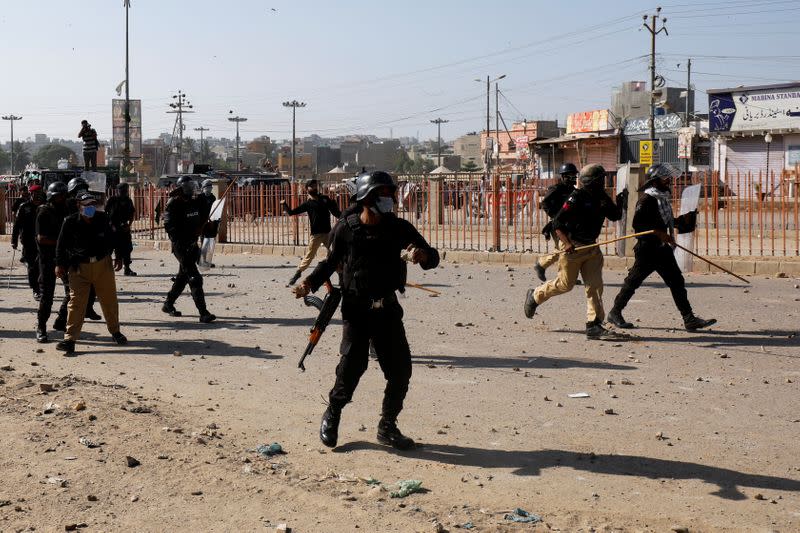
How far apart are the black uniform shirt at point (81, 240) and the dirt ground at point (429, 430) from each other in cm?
97

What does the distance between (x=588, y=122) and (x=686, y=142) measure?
58.2 feet

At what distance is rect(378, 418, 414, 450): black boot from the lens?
625 cm

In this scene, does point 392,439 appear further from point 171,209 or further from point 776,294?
point 776,294

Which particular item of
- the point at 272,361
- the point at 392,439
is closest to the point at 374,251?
the point at 392,439

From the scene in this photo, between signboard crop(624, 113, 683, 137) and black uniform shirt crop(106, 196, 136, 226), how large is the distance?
42931 mm

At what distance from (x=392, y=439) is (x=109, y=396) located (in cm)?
262

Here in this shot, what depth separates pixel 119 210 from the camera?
16531 millimetres

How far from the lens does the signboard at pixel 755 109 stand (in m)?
43.6

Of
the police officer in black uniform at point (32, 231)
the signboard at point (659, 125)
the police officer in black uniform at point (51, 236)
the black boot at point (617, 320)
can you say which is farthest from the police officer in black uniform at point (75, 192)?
the signboard at point (659, 125)

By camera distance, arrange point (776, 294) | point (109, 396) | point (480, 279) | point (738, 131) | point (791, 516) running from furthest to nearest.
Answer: point (738, 131), point (480, 279), point (776, 294), point (109, 396), point (791, 516)

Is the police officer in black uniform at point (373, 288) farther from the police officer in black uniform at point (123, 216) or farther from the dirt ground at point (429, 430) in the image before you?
the police officer in black uniform at point (123, 216)

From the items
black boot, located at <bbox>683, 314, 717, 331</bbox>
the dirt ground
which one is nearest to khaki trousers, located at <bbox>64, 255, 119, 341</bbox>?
the dirt ground

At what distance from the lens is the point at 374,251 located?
6.18m

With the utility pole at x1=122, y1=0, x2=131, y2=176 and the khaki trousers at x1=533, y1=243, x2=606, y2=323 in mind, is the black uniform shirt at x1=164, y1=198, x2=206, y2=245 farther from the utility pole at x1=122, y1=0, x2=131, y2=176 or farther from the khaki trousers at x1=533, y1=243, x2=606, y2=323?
the utility pole at x1=122, y1=0, x2=131, y2=176
